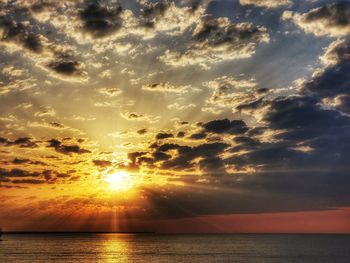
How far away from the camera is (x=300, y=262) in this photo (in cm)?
14750

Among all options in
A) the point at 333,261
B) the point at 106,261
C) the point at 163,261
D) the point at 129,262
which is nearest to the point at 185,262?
the point at 163,261

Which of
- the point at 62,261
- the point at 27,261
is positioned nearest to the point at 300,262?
the point at 62,261

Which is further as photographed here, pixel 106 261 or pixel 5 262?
pixel 106 261

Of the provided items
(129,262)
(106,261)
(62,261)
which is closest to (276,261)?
(129,262)

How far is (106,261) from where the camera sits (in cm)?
15475

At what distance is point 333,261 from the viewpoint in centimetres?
15312

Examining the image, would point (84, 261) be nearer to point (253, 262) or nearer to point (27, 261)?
point (27, 261)

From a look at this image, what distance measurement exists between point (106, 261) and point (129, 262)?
38.7 ft

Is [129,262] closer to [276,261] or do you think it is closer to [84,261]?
[84,261]

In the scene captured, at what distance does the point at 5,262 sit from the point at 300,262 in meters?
110

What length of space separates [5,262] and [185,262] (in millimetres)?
66688

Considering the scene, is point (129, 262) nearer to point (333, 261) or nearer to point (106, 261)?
point (106, 261)

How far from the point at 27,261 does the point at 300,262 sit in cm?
10301

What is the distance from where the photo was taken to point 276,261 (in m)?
151
